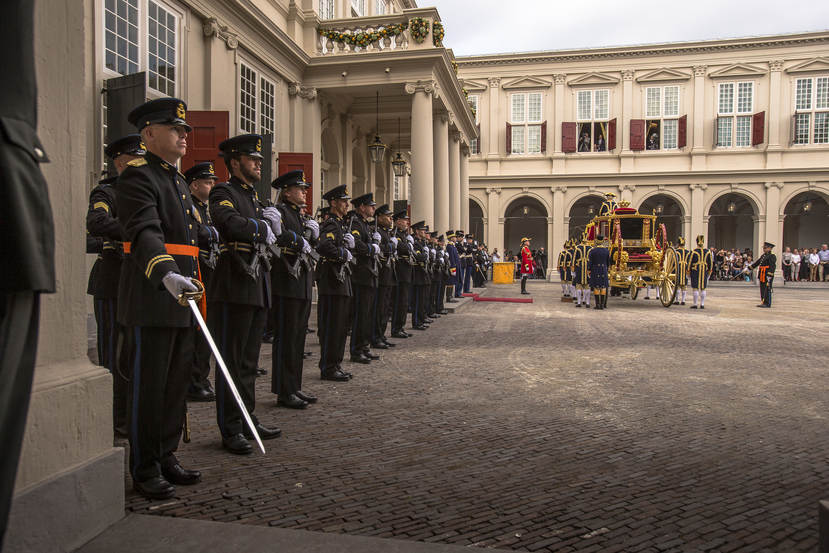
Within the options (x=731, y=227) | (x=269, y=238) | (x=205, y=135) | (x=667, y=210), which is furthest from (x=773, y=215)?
(x=269, y=238)

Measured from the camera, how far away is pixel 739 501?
323 centimetres

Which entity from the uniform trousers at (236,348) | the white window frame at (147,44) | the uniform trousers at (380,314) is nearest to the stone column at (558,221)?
the white window frame at (147,44)

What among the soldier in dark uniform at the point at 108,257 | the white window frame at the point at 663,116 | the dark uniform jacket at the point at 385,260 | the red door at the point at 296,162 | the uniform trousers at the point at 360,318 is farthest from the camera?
the white window frame at the point at 663,116

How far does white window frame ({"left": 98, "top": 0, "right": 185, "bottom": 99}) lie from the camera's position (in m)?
8.96

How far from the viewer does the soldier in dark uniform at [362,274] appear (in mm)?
7340

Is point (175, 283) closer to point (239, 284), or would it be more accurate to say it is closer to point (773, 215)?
point (239, 284)

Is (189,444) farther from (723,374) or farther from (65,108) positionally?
(723,374)

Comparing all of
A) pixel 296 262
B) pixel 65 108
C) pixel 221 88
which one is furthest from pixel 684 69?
pixel 65 108

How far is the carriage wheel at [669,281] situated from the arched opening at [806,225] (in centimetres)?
2327

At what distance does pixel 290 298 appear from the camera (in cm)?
507

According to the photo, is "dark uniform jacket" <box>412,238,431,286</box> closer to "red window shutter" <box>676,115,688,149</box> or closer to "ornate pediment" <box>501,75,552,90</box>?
"ornate pediment" <box>501,75,552,90</box>

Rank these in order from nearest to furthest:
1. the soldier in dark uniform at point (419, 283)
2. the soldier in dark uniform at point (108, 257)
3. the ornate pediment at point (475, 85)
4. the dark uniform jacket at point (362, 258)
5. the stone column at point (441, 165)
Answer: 1. the soldier in dark uniform at point (108, 257)
2. the dark uniform jacket at point (362, 258)
3. the soldier in dark uniform at point (419, 283)
4. the stone column at point (441, 165)
5. the ornate pediment at point (475, 85)

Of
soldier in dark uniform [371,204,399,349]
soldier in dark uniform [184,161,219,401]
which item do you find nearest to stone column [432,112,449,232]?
soldier in dark uniform [371,204,399,349]

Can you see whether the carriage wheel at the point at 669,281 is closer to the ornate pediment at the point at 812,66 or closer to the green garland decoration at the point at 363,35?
the green garland decoration at the point at 363,35
